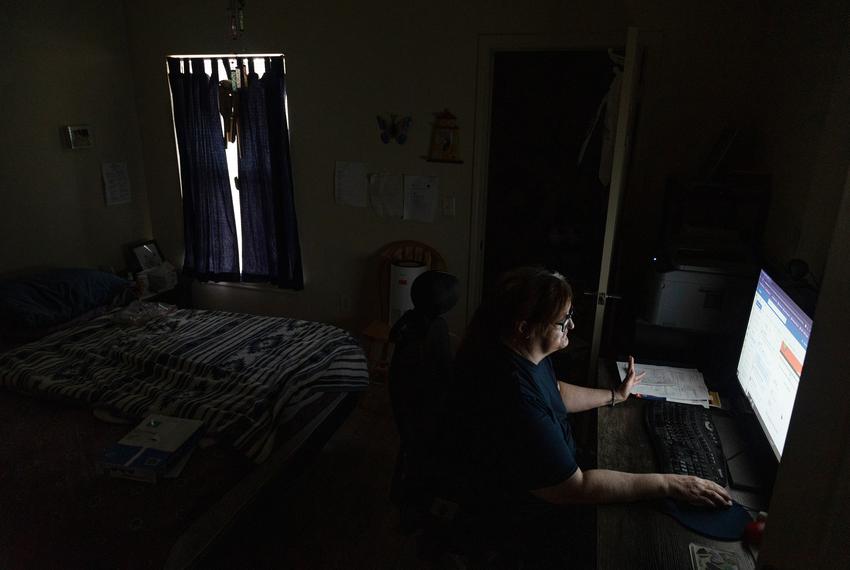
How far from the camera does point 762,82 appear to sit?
2582 mm

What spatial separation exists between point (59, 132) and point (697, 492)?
387cm

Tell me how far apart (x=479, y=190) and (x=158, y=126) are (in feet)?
7.92

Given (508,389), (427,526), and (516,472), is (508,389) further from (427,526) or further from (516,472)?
(427,526)

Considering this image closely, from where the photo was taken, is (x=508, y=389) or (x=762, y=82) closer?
(x=508, y=389)

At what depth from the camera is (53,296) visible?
2.88 meters

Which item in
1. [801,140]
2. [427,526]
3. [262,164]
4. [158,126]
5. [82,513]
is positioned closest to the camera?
[427,526]

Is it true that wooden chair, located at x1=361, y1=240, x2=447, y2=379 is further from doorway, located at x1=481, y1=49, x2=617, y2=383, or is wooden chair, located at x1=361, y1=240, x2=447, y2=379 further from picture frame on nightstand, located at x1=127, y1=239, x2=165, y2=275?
picture frame on nightstand, located at x1=127, y1=239, x2=165, y2=275

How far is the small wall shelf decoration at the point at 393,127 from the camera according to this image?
10.7 feet

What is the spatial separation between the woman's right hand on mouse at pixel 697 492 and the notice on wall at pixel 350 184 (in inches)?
106

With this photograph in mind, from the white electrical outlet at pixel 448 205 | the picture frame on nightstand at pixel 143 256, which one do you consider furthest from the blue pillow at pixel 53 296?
the white electrical outlet at pixel 448 205

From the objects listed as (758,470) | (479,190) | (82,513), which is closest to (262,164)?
(479,190)

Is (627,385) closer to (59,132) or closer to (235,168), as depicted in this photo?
(235,168)

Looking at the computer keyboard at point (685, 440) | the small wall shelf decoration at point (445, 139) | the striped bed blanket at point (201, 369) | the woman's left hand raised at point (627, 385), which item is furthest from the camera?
the small wall shelf decoration at point (445, 139)

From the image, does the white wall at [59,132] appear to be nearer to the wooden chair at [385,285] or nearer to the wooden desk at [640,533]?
the wooden chair at [385,285]
